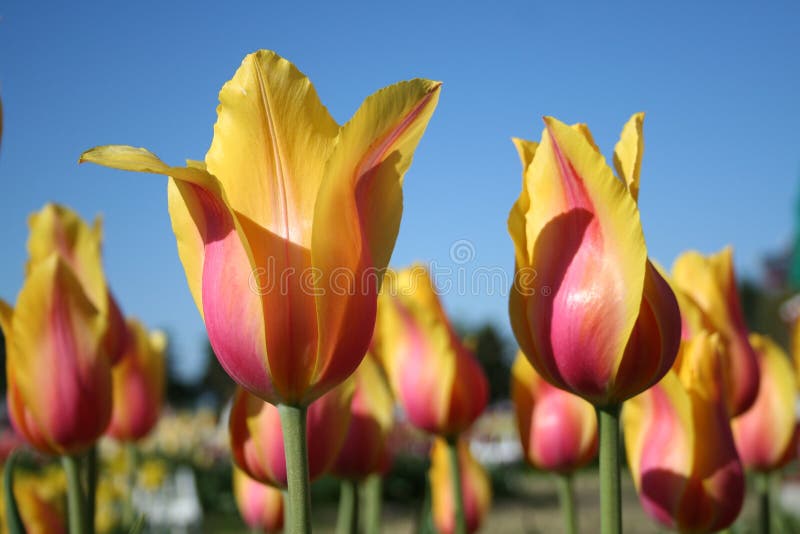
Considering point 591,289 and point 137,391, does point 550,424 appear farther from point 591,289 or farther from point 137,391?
point 137,391

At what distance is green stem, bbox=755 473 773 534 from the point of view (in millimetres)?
1644

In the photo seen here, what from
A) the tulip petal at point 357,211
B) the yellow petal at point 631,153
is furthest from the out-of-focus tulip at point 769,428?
the tulip petal at point 357,211

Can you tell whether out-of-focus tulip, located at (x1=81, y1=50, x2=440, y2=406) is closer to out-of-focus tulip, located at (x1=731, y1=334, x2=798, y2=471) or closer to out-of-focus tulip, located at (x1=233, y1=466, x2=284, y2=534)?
out-of-focus tulip, located at (x1=233, y1=466, x2=284, y2=534)

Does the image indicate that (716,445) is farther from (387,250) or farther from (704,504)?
(387,250)

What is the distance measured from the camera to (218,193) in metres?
0.79

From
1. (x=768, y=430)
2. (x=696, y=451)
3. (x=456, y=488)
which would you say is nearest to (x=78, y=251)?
(x=456, y=488)

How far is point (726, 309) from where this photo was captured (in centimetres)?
149

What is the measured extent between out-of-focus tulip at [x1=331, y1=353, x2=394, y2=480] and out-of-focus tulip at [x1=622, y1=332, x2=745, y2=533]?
0.49 metres

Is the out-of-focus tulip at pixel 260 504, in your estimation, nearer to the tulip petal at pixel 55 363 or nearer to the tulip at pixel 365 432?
the tulip at pixel 365 432

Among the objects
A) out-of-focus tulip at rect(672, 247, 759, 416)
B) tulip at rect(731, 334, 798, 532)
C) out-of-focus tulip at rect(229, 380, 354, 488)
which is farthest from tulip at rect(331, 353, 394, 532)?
tulip at rect(731, 334, 798, 532)

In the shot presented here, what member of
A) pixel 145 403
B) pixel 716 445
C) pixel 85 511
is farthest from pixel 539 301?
pixel 145 403

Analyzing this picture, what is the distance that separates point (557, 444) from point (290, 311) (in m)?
0.80

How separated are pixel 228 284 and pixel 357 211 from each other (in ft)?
0.47

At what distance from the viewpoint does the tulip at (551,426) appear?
1.47m
